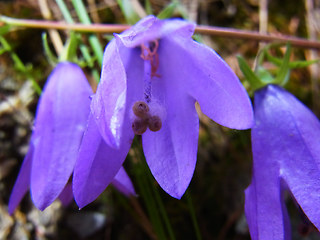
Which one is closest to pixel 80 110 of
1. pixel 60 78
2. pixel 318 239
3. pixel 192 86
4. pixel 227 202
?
pixel 60 78

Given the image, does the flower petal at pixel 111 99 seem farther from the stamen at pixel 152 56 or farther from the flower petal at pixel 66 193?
the flower petal at pixel 66 193

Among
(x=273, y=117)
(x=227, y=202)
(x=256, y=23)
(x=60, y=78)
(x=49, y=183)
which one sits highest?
(x=60, y=78)

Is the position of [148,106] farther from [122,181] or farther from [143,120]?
[122,181]

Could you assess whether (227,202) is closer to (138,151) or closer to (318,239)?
(318,239)

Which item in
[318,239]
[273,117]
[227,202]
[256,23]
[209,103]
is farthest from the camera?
[256,23]

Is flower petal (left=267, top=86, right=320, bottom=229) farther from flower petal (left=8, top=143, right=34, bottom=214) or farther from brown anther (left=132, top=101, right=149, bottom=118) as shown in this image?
flower petal (left=8, top=143, right=34, bottom=214)

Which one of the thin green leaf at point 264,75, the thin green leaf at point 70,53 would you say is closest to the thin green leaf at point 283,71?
the thin green leaf at point 264,75

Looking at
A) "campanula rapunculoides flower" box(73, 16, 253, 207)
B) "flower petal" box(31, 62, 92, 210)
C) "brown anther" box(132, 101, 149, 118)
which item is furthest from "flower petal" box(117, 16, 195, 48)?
"flower petal" box(31, 62, 92, 210)
